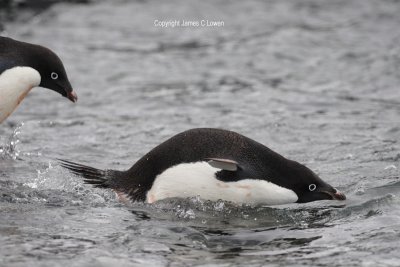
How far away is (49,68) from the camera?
26.8ft

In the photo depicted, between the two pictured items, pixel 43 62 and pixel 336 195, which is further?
pixel 43 62

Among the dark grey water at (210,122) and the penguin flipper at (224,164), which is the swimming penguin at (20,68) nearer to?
the dark grey water at (210,122)

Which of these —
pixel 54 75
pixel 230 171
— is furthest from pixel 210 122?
pixel 230 171

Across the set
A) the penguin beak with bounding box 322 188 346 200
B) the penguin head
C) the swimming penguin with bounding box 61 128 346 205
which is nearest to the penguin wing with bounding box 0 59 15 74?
the penguin head

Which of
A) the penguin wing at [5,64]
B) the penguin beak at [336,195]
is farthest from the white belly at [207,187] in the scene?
the penguin wing at [5,64]

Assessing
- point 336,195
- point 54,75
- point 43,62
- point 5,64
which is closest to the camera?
point 336,195

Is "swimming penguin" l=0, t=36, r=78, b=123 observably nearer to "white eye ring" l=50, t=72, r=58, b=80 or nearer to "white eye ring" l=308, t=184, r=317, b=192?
"white eye ring" l=50, t=72, r=58, b=80

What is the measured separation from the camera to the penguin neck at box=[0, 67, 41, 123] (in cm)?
797

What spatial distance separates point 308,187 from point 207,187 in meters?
0.87

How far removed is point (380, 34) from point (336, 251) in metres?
9.21

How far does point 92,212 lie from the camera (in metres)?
7.06

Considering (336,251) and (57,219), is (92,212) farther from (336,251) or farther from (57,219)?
(336,251)

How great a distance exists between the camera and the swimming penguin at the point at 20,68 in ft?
26.1

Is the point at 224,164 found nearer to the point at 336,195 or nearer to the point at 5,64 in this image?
the point at 336,195
